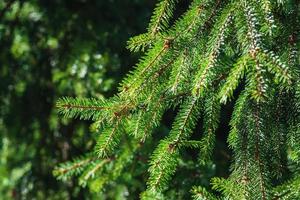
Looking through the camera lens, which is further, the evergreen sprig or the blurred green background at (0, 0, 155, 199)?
the blurred green background at (0, 0, 155, 199)

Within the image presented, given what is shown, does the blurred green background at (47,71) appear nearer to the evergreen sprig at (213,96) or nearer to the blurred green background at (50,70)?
the blurred green background at (50,70)

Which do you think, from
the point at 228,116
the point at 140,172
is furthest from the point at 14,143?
the point at 228,116

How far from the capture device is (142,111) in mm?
1469

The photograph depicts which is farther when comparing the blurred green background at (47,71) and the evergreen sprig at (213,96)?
the blurred green background at (47,71)

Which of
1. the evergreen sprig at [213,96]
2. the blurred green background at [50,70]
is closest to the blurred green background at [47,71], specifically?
the blurred green background at [50,70]

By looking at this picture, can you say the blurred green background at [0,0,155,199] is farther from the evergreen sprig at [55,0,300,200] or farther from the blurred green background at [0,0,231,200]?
the evergreen sprig at [55,0,300,200]

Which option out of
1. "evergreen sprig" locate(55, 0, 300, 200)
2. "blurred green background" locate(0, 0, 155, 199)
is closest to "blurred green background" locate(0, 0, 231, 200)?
"blurred green background" locate(0, 0, 155, 199)

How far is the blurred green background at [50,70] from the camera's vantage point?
277cm

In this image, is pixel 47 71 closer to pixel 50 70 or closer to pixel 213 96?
pixel 50 70

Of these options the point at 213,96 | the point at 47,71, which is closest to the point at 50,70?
the point at 47,71

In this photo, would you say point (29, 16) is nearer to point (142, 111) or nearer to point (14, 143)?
point (14, 143)

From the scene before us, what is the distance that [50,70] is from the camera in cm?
320

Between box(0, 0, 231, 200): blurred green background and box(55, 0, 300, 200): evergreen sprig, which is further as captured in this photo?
box(0, 0, 231, 200): blurred green background

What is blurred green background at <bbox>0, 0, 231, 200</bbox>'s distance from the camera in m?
2.77
